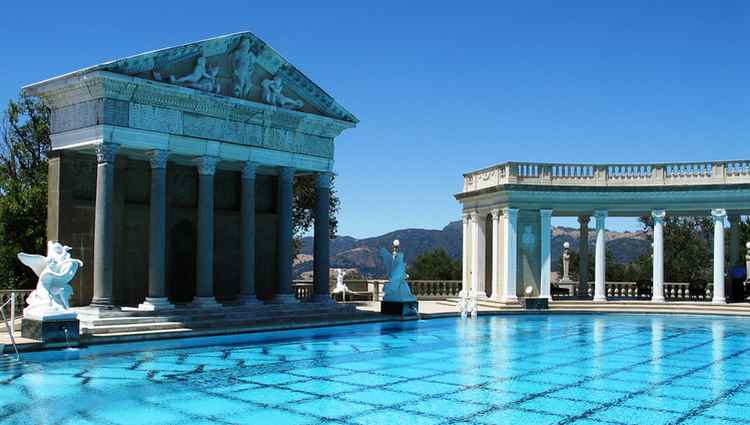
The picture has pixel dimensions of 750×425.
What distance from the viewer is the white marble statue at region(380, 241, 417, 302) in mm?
28609

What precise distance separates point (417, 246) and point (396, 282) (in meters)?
145

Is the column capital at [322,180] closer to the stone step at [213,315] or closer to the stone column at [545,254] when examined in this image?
the stone step at [213,315]

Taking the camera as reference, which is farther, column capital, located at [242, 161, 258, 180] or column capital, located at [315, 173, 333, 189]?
column capital, located at [315, 173, 333, 189]

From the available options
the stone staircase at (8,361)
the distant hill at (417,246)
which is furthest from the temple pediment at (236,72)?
the distant hill at (417,246)

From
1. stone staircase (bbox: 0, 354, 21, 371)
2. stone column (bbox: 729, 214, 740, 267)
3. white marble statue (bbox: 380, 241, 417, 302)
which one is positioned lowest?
stone staircase (bbox: 0, 354, 21, 371)

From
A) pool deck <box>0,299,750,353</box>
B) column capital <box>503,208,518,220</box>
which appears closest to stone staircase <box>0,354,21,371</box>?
pool deck <box>0,299,750,353</box>

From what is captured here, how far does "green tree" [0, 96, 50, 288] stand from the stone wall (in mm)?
6034

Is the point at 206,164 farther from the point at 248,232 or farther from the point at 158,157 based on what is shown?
the point at 248,232

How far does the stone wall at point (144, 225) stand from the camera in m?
23.4

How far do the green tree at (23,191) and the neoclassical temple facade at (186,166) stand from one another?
20.7ft

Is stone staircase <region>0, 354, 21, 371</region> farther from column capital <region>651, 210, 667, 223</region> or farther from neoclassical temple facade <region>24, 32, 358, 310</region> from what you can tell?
column capital <region>651, 210, 667, 223</region>

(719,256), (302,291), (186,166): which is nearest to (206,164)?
(186,166)

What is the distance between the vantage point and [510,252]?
34.5 meters

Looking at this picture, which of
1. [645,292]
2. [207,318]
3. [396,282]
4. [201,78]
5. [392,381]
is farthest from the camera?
[645,292]
